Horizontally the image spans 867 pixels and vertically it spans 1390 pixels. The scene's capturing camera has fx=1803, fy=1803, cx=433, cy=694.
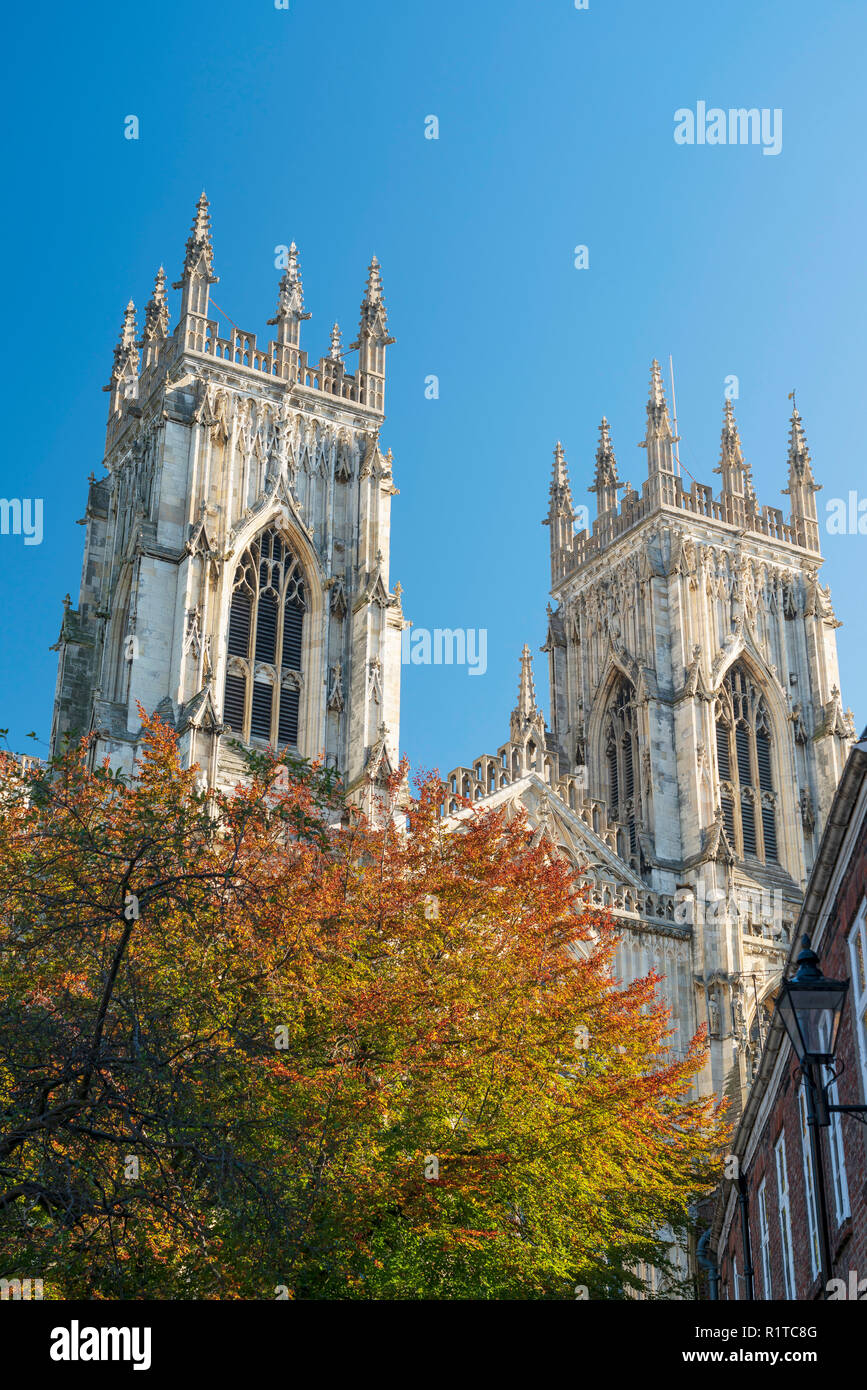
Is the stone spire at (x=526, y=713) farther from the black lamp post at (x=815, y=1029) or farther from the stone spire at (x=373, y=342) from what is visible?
the black lamp post at (x=815, y=1029)

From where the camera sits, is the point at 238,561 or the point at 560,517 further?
the point at 560,517

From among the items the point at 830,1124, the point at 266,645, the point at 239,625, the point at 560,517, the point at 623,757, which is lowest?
the point at 830,1124

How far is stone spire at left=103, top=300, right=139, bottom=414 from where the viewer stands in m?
53.5

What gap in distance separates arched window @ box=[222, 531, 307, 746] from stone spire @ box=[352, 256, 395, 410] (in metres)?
6.00

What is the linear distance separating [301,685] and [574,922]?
66.8 feet

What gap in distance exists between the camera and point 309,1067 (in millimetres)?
20641

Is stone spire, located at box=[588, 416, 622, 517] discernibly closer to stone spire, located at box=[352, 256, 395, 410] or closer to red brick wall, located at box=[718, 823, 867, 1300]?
stone spire, located at box=[352, 256, 395, 410]

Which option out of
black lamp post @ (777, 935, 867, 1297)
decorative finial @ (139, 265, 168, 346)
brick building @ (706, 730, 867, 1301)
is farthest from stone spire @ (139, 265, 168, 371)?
black lamp post @ (777, 935, 867, 1297)

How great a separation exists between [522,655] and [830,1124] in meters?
36.5

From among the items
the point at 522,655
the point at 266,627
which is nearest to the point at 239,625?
the point at 266,627

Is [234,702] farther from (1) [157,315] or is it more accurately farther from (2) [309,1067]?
(2) [309,1067]

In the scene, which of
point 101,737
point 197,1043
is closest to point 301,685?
point 101,737

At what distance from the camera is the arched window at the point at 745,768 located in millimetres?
51594
